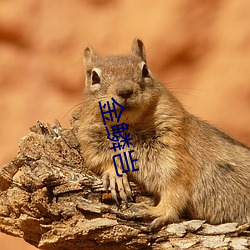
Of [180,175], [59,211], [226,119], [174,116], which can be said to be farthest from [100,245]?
[226,119]

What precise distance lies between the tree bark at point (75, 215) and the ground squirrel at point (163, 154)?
0.05 meters

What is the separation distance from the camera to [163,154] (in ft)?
5.04

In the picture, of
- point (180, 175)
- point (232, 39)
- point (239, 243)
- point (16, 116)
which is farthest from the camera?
point (16, 116)

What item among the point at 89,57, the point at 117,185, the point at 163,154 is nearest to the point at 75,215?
the point at 117,185

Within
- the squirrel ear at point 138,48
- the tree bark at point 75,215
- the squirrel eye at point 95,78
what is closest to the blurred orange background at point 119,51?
the squirrel ear at point 138,48

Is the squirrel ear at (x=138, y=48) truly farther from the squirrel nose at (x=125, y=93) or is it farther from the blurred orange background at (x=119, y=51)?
the blurred orange background at (x=119, y=51)

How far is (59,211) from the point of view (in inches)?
57.1

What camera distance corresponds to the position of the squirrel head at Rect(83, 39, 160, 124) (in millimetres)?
1432

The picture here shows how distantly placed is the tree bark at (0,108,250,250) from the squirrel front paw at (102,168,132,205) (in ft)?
0.07

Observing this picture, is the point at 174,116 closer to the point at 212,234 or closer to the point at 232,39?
the point at 212,234

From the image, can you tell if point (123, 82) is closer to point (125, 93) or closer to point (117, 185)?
point (125, 93)

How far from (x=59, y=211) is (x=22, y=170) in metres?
0.16

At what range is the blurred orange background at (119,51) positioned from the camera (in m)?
2.44

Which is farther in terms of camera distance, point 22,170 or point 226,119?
point 226,119
